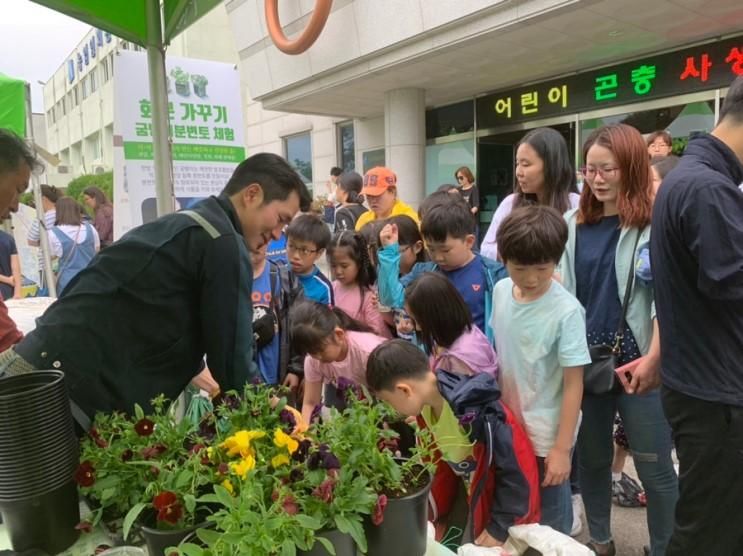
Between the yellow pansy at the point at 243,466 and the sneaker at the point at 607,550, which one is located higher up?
the yellow pansy at the point at 243,466

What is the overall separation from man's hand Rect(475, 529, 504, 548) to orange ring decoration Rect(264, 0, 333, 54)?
5612 mm

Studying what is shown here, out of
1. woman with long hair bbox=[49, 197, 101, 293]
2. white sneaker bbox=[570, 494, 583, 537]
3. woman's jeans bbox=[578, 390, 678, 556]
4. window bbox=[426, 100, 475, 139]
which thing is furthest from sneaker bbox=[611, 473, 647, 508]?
window bbox=[426, 100, 475, 139]

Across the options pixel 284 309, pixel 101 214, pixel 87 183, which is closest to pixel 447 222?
pixel 284 309

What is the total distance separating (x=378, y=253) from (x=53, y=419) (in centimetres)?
182

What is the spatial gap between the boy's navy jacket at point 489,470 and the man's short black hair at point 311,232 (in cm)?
125

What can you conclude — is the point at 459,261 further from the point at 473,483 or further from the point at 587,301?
the point at 473,483

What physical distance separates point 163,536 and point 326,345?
132cm

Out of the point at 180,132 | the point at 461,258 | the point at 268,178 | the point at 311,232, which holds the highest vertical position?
the point at 180,132

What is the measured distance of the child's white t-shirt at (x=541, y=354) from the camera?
178 centimetres

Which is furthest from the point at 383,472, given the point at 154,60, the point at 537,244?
the point at 154,60

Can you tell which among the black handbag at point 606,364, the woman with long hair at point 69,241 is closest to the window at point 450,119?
the woman with long hair at point 69,241

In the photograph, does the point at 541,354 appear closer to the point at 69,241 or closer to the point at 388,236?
the point at 388,236

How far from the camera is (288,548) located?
2.51 ft

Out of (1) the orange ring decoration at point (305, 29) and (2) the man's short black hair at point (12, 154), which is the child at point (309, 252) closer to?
(2) the man's short black hair at point (12, 154)
